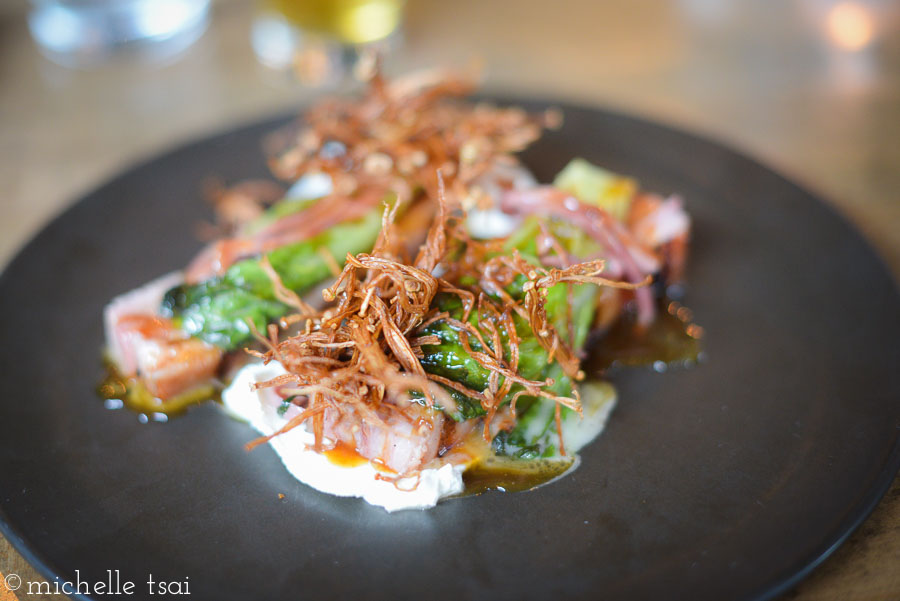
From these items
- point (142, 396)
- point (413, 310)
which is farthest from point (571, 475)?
point (142, 396)

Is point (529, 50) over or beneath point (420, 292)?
over

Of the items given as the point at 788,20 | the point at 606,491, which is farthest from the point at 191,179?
the point at 788,20

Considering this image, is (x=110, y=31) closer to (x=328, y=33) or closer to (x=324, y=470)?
(x=328, y=33)

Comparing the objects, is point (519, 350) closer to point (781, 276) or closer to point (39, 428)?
point (781, 276)

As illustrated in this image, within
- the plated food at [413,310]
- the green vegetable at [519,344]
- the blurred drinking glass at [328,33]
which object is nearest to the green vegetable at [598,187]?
the plated food at [413,310]

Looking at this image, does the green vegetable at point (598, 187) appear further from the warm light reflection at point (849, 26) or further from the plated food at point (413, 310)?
the warm light reflection at point (849, 26)

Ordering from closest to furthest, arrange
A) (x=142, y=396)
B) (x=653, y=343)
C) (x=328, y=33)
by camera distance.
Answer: (x=142, y=396) → (x=653, y=343) → (x=328, y=33)

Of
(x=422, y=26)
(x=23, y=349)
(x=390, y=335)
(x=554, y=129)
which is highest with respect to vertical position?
(x=422, y=26)
